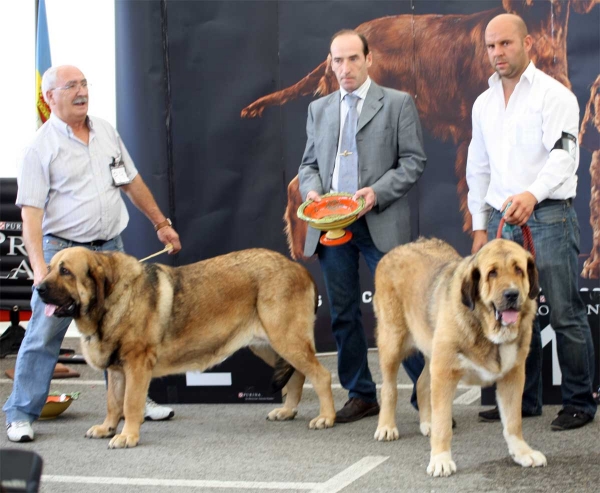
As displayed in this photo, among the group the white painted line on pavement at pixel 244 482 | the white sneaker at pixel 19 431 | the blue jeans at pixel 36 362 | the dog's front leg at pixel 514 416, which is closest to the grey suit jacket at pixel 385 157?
the dog's front leg at pixel 514 416

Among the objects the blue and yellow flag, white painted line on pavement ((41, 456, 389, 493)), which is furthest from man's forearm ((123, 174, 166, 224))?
the blue and yellow flag

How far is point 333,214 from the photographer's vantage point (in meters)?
5.84

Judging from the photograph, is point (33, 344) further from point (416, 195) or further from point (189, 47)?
point (416, 195)

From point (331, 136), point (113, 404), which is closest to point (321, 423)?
point (113, 404)

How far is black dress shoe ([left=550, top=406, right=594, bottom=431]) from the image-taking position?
5.57 metres

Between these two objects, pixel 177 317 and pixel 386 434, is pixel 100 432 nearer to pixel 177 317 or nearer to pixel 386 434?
pixel 177 317

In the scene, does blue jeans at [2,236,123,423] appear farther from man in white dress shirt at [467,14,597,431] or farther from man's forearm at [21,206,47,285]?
man in white dress shirt at [467,14,597,431]

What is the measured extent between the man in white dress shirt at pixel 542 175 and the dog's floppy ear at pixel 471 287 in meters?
0.71

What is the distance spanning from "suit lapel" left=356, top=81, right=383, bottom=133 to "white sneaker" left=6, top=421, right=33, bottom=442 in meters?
2.89

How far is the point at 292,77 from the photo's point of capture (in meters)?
8.31

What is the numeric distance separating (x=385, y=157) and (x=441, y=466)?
2.28 meters

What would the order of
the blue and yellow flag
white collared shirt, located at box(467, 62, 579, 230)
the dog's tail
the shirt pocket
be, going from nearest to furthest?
white collared shirt, located at box(467, 62, 579, 230) < the shirt pocket < the dog's tail < the blue and yellow flag

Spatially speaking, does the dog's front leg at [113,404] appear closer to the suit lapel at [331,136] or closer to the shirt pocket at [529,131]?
the suit lapel at [331,136]

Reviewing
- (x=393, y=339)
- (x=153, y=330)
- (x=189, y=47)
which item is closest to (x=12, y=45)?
(x=189, y=47)
